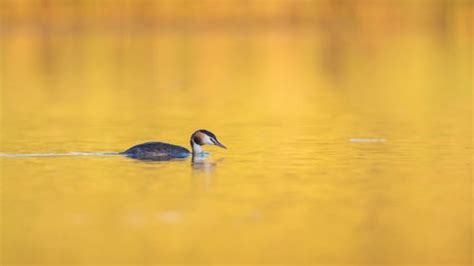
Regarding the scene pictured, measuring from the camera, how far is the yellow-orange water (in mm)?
11547

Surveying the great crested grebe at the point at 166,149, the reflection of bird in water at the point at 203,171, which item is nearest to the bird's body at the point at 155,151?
the great crested grebe at the point at 166,149

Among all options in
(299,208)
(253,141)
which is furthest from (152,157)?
(299,208)

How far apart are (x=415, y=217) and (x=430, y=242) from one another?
39.7 inches

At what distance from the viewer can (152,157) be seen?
1639 cm

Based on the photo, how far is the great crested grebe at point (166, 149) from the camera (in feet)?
53.9

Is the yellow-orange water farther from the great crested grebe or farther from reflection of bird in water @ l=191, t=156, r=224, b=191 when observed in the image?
the great crested grebe

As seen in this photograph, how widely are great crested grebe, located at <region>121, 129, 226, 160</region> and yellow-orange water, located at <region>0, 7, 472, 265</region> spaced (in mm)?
233

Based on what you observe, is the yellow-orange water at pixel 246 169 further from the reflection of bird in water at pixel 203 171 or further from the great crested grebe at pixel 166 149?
the great crested grebe at pixel 166 149

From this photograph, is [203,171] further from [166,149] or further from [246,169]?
[166,149]

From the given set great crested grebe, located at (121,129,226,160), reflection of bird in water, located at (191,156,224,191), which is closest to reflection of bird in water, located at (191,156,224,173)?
reflection of bird in water, located at (191,156,224,191)

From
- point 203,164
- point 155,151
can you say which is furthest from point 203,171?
point 155,151

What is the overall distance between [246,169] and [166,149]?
119 centimetres

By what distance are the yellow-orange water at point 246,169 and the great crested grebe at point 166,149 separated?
0.23 metres

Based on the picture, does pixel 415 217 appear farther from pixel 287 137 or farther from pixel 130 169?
pixel 287 137
